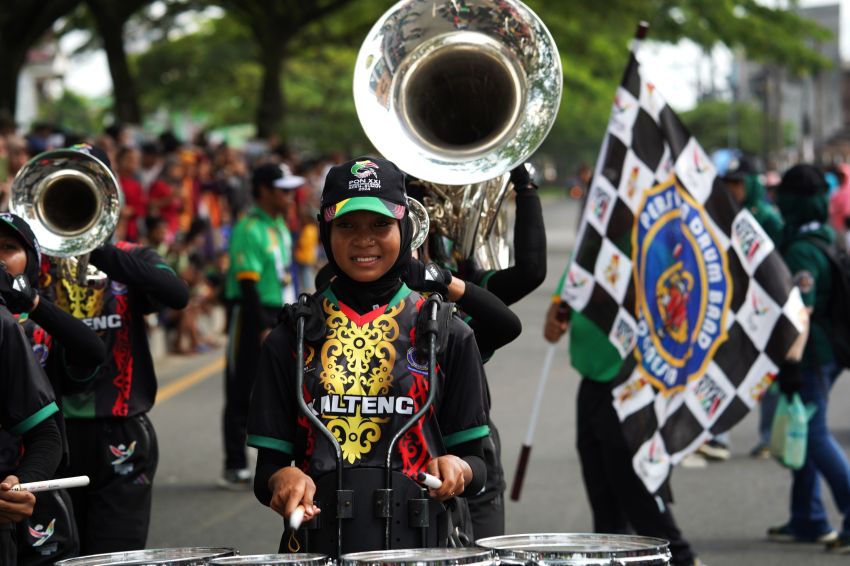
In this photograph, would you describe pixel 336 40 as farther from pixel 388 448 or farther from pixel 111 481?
pixel 388 448

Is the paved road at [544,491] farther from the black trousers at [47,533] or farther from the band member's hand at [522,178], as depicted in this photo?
the band member's hand at [522,178]

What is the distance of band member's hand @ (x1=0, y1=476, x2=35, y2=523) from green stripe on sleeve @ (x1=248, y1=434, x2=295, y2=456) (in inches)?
24.5

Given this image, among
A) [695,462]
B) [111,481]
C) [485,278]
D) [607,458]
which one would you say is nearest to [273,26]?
[695,462]

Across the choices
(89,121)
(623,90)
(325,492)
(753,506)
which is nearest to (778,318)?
(623,90)

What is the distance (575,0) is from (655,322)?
69.1ft

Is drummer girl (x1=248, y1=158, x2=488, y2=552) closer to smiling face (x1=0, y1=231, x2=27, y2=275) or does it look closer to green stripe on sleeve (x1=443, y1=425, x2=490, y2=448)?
green stripe on sleeve (x1=443, y1=425, x2=490, y2=448)

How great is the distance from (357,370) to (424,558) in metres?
0.71

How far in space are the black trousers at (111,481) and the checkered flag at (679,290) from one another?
224cm

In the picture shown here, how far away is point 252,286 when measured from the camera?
966 cm

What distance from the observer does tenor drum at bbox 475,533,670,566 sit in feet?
12.1

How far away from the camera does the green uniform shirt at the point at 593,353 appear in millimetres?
7246

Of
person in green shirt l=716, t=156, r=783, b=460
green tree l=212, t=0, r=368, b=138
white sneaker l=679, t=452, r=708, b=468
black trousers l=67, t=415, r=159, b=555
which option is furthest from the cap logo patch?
green tree l=212, t=0, r=368, b=138

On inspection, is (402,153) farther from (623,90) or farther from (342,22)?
(342,22)

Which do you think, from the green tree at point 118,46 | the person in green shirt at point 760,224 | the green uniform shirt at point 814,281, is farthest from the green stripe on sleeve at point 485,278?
the green tree at point 118,46
